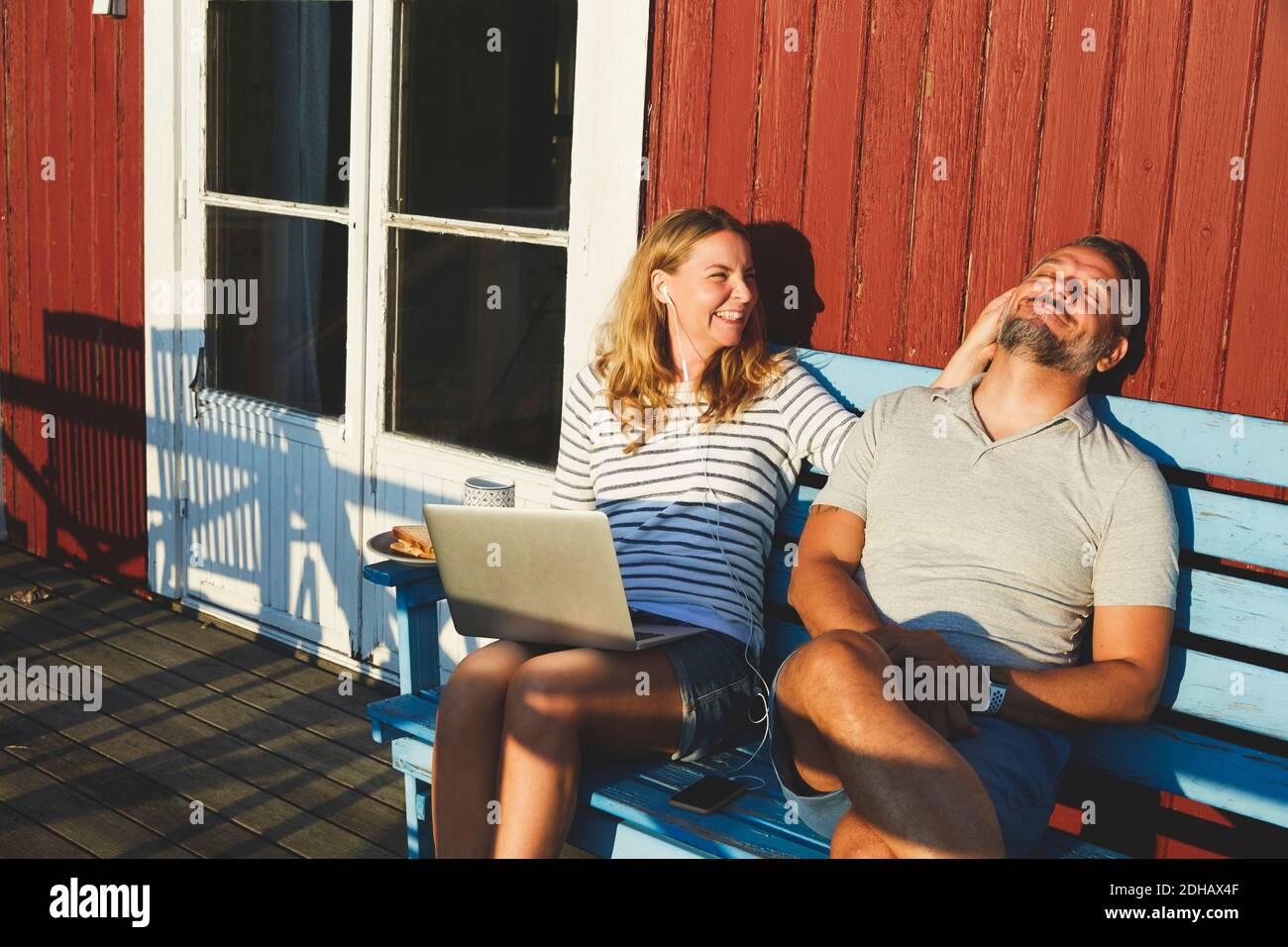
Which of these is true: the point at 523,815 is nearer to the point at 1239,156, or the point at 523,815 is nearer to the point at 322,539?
the point at 1239,156

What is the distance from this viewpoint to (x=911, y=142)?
2.75 meters

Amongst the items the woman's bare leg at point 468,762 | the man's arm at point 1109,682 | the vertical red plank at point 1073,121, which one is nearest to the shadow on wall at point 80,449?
the woman's bare leg at point 468,762

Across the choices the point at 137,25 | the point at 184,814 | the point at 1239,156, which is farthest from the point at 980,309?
the point at 137,25

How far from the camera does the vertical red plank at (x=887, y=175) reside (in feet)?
8.97

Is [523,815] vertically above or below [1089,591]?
below

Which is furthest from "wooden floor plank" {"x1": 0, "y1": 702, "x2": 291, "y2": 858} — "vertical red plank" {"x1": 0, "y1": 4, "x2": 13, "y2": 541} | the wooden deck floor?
"vertical red plank" {"x1": 0, "y1": 4, "x2": 13, "y2": 541}

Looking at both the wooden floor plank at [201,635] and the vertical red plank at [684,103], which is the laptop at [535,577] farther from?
the wooden floor plank at [201,635]

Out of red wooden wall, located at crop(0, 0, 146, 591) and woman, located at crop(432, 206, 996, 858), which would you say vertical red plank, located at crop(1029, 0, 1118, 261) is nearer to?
woman, located at crop(432, 206, 996, 858)

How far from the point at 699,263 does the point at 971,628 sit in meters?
0.92

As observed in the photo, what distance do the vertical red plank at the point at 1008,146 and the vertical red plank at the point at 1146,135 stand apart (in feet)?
0.50

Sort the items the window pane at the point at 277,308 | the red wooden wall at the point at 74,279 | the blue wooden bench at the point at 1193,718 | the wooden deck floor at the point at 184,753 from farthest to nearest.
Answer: the red wooden wall at the point at 74,279
the window pane at the point at 277,308
the wooden deck floor at the point at 184,753
the blue wooden bench at the point at 1193,718

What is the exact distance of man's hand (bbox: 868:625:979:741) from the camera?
2.12m

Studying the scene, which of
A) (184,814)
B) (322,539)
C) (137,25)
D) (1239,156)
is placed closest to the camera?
(1239,156)

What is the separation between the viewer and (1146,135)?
2.44m
